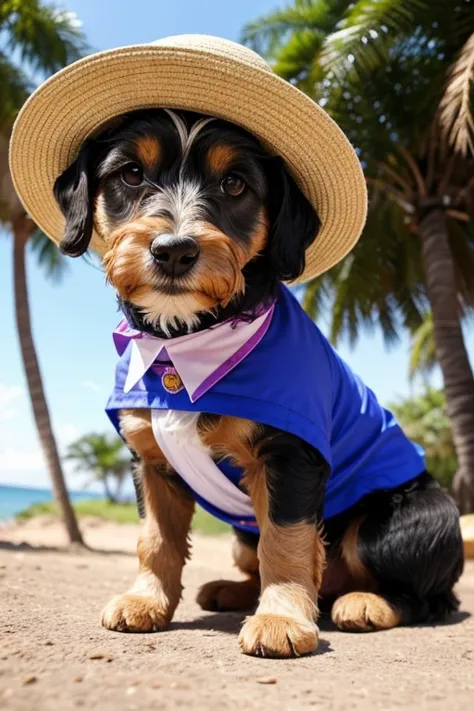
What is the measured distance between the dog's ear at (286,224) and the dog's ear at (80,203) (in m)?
0.81

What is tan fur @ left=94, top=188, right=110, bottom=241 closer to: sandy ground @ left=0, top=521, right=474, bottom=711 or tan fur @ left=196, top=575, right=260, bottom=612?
sandy ground @ left=0, top=521, right=474, bottom=711

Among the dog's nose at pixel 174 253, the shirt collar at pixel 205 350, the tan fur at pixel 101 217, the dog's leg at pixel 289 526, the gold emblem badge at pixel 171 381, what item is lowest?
the dog's leg at pixel 289 526

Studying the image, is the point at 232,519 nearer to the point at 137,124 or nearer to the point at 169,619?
the point at 169,619

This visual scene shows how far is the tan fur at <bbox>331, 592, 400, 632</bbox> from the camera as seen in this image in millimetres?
3191

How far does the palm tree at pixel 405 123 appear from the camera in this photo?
10.1m

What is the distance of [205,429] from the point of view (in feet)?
9.50

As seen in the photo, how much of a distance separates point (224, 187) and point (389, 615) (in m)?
2.16

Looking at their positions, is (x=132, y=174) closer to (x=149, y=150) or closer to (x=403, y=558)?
(x=149, y=150)

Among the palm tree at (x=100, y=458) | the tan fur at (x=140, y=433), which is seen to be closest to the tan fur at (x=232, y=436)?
the tan fur at (x=140, y=433)

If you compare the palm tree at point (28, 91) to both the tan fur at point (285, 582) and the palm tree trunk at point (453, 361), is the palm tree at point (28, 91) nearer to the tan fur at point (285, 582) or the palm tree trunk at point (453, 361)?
the palm tree trunk at point (453, 361)

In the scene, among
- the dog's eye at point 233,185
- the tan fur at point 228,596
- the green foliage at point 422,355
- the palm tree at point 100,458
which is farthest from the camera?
the palm tree at point 100,458

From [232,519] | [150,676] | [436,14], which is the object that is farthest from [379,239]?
[150,676]

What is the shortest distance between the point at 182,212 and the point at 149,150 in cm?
43

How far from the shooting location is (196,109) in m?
2.99
